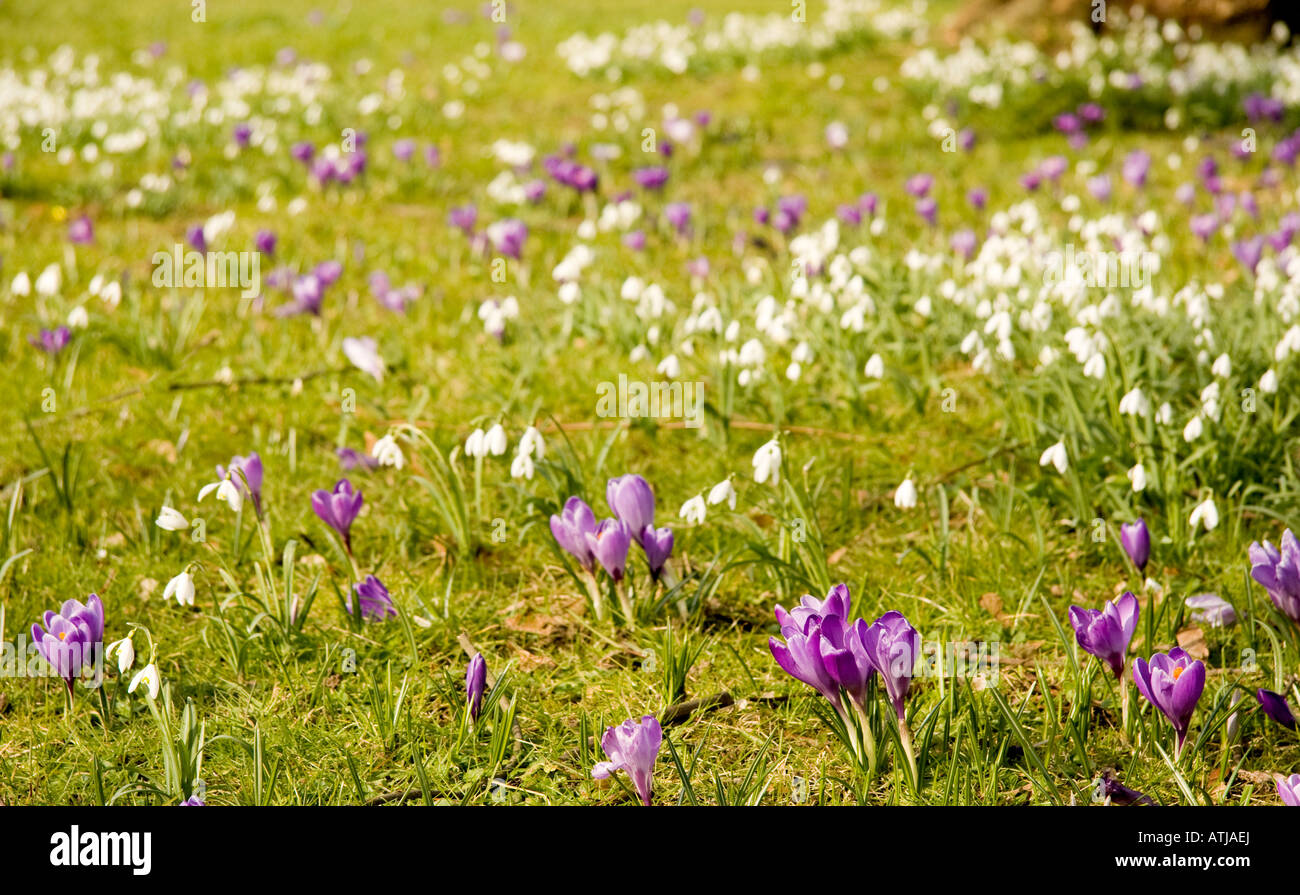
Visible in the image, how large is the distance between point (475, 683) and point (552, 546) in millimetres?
800

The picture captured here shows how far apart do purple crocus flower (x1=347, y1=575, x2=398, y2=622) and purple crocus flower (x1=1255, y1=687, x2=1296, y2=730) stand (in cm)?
208

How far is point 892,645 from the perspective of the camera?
2.27m

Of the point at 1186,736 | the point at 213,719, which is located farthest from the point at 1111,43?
the point at 213,719

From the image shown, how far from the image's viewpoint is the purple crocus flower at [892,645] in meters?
2.27

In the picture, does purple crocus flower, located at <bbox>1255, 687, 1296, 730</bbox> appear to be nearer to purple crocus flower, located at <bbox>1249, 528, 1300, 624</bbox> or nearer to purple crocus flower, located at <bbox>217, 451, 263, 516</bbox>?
purple crocus flower, located at <bbox>1249, 528, 1300, 624</bbox>

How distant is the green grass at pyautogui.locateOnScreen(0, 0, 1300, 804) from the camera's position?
2.65m

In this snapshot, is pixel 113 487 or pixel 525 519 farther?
pixel 113 487

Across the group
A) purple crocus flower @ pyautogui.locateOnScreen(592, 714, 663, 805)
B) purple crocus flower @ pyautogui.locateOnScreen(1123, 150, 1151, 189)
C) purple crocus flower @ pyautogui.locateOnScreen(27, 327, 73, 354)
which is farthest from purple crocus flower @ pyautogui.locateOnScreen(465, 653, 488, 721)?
purple crocus flower @ pyautogui.locateOnScreen(1123, 150, 1151, 189)

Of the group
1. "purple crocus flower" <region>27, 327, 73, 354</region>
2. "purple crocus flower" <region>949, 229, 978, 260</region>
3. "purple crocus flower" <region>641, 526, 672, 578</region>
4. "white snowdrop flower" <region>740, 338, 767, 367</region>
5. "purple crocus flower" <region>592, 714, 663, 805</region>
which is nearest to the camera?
"purple crocus flower" <region>592, 714, 663, 805</region>

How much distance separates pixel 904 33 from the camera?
12602 mm

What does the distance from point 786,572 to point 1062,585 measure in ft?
2.70

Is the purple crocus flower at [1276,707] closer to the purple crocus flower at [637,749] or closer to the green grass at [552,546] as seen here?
the green grass at [552,546]
